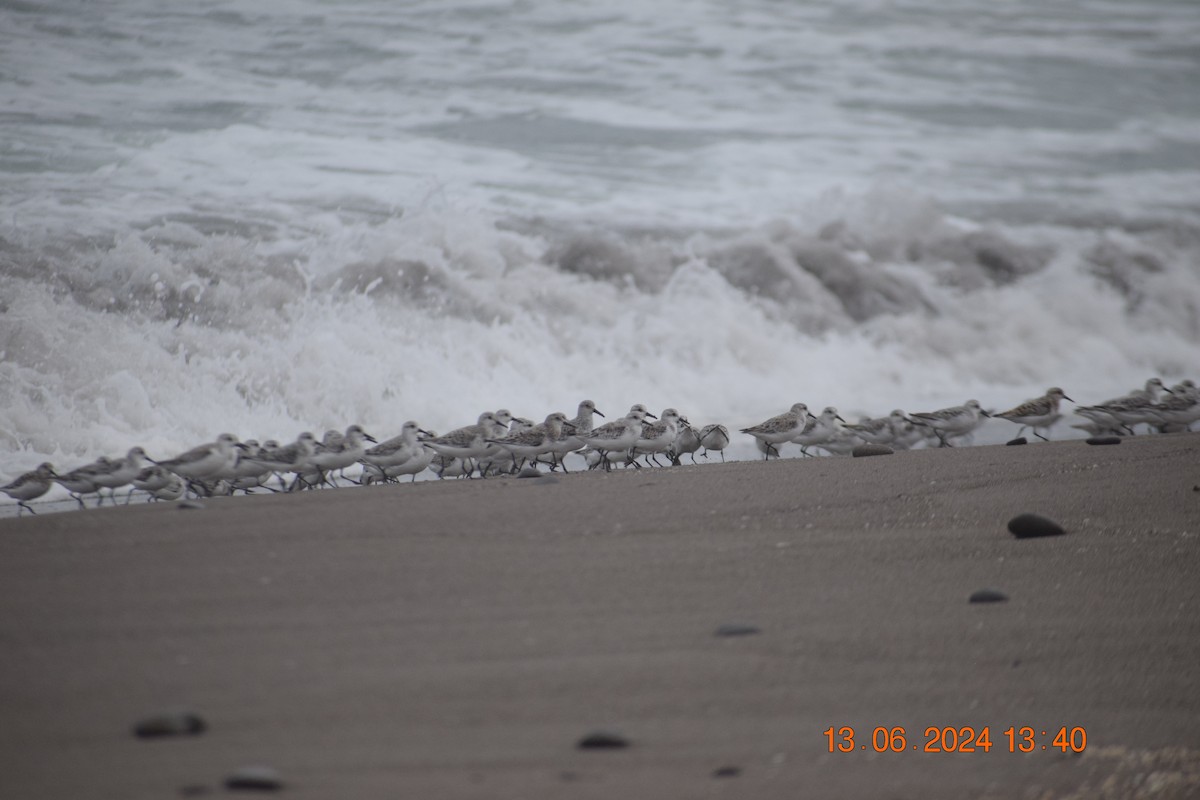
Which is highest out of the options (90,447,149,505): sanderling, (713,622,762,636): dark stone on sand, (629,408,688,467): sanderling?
(713,622,762,636): dark stone on sand

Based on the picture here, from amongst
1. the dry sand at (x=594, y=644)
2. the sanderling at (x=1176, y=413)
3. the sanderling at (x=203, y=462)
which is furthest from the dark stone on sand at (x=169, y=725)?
the sanderling at (x=1176, y=413)

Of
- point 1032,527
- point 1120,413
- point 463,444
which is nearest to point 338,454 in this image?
point 463,444

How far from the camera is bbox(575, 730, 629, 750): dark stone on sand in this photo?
10.7 feet

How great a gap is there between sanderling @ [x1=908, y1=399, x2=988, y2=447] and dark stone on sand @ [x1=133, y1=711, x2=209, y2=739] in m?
7.11

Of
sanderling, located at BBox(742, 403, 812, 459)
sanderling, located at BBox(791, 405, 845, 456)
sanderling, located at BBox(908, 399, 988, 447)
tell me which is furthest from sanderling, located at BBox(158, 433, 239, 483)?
sanderling, located at BBox(908, 399, 988, 447)

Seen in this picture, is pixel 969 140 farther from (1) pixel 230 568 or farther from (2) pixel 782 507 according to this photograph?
(1) pixel 230 568

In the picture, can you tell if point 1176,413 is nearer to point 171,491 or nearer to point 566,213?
point 171,491

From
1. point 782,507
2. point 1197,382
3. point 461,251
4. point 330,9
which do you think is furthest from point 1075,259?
point 782,507

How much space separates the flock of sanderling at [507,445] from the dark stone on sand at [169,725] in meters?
4.04

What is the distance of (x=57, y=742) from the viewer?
319cm

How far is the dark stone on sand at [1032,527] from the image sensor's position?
5.53 m

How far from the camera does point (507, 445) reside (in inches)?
318

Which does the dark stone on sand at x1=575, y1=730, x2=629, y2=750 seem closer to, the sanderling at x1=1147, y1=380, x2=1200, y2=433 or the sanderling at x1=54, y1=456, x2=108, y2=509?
the sanderling at x1=54, y1=456, x2=108, y2=509
